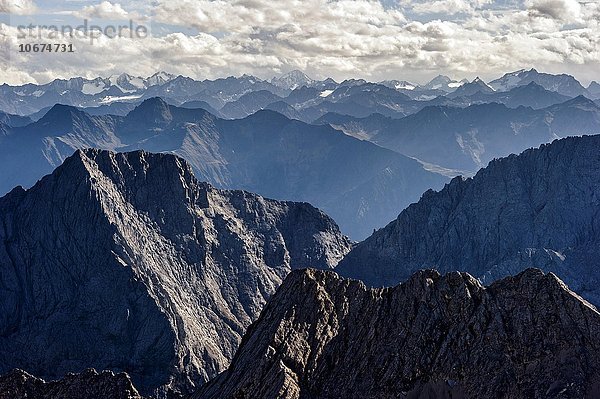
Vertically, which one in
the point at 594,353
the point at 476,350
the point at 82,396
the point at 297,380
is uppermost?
the point at 82,396

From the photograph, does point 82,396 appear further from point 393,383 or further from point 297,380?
point 393,383

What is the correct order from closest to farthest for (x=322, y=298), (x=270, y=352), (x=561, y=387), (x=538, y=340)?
(x=561, y=387), (x=538, y=340), (x=270, y=352), (x=322, y=298)

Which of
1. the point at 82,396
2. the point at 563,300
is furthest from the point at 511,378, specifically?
the point at 82,396

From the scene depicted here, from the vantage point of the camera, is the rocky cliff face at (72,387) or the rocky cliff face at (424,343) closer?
the rocky cliff face at (424,343)

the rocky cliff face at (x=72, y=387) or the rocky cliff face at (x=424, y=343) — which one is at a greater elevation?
the rocky cliff face at (x=72, y=387)

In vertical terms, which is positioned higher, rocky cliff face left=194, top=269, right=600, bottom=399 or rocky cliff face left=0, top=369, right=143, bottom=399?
rocky cliff face left=0, top=369, right=143, bottom=399
